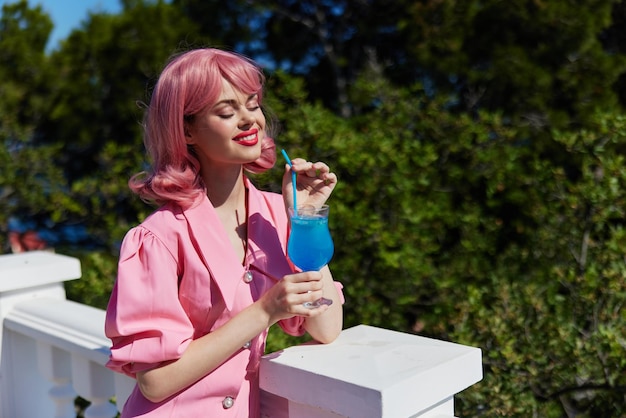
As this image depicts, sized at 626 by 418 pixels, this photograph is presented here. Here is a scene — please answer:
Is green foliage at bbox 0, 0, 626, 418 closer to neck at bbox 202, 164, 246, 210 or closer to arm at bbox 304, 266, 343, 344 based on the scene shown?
neck at bbox 202, 164, 246, 210

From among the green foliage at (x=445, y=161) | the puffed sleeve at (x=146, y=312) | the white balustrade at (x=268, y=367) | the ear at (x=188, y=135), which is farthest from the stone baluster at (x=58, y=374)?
the ear at (x=188, y=135)

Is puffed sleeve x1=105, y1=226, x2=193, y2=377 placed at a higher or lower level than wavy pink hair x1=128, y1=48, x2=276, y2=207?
lower

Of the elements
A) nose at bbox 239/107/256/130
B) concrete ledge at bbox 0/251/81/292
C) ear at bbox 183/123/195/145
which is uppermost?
nose at bbox 239/107/256/130

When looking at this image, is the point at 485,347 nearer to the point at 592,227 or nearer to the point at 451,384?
Answer: the point at 592,227

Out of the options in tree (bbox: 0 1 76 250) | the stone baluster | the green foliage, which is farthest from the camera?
tree (bbox: 0 1 76 250)

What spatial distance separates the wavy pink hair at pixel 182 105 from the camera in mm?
1442

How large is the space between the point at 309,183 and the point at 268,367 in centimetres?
42

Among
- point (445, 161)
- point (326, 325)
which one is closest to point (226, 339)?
point (326, 325)

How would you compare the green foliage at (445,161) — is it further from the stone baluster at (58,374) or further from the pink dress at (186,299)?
the stone baluster at (58,374)

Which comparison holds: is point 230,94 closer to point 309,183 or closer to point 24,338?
point 309,183

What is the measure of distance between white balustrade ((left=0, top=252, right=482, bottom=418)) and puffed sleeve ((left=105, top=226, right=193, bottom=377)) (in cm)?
19

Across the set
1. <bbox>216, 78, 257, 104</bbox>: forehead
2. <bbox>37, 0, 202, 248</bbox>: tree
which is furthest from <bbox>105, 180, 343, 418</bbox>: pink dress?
<bbox>37, 0, 202, 248</bbox>: tree

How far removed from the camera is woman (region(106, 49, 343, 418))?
134 centimetres

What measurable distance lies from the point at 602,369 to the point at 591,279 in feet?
1.19
